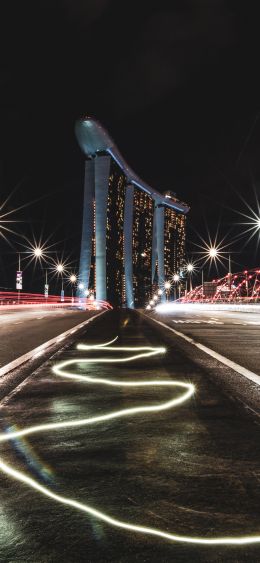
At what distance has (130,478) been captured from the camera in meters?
4.22

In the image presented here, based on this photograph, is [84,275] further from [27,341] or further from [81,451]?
[81,451]

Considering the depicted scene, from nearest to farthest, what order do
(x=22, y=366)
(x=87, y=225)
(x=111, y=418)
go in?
(x=111, y=418)
(x=22, y=366)
(x=87, y=225)

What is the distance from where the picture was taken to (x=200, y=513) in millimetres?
3520

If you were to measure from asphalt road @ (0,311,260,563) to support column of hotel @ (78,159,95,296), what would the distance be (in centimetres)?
11627

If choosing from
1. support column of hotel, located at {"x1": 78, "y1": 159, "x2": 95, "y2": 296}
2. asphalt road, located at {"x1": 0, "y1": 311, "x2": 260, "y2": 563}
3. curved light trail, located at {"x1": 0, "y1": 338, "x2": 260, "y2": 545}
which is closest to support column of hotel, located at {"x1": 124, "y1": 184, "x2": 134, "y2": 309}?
support column of hotel, located at {"x1": 78, "y1": 159, "x2": 95, "y2": 296}

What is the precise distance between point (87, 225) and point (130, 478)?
430 feet

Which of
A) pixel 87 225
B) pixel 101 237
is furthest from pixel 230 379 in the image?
pixel 87 225

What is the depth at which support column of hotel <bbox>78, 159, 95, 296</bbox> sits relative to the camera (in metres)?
129

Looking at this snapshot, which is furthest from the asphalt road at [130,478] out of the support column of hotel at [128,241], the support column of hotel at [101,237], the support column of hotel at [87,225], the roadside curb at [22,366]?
the support column of hotel at [128,241]

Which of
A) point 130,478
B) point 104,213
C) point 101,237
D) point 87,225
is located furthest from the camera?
point 87,225

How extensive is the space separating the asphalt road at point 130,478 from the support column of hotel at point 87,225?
4577 inches

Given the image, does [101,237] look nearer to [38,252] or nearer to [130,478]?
[38,252]

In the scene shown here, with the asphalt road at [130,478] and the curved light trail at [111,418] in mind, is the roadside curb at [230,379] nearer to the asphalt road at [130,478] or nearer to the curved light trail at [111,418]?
the asphalt road at [130,478]

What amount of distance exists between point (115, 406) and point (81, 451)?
6.78 ft
